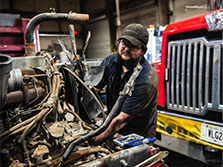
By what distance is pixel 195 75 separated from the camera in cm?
241

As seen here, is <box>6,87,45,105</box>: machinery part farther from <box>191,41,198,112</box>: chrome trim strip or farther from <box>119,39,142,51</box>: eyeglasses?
<box>191,41,198,112</box>: chrome trim strip

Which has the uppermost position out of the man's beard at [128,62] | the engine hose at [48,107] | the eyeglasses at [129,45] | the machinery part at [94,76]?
the eyeglasses at [129,45]

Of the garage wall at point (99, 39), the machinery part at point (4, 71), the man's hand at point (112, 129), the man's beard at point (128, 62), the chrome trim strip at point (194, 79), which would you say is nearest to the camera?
the machinery part at point (4, 71)

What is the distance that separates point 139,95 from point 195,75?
0.98m

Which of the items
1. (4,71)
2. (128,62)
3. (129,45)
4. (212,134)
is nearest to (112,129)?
(128,62)

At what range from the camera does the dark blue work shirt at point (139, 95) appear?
1886mm

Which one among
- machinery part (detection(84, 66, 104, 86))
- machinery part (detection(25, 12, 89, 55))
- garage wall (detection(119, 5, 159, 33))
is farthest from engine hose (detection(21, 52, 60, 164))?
garage wall (detection(119, 5, 159, 33))

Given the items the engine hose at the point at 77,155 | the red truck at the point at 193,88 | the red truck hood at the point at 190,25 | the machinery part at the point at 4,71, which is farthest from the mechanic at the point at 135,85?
the machinery part at the point at 4,71

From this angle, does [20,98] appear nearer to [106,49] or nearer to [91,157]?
[91,157]

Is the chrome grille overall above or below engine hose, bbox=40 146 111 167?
above

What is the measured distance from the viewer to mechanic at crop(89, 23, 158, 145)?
1.88 meters

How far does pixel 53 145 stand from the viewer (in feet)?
4.63

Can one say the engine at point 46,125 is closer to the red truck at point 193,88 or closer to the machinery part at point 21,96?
the machinery part at point 21,96

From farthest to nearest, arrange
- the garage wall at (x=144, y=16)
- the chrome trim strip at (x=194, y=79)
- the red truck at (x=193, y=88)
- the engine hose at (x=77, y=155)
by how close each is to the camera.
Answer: the garage wall at (x=144, y=16) → the chrome trim strip at (x=194, y=79) → the red truck at (x=193, y=88) → the engine hose at (x=77, y=155)
